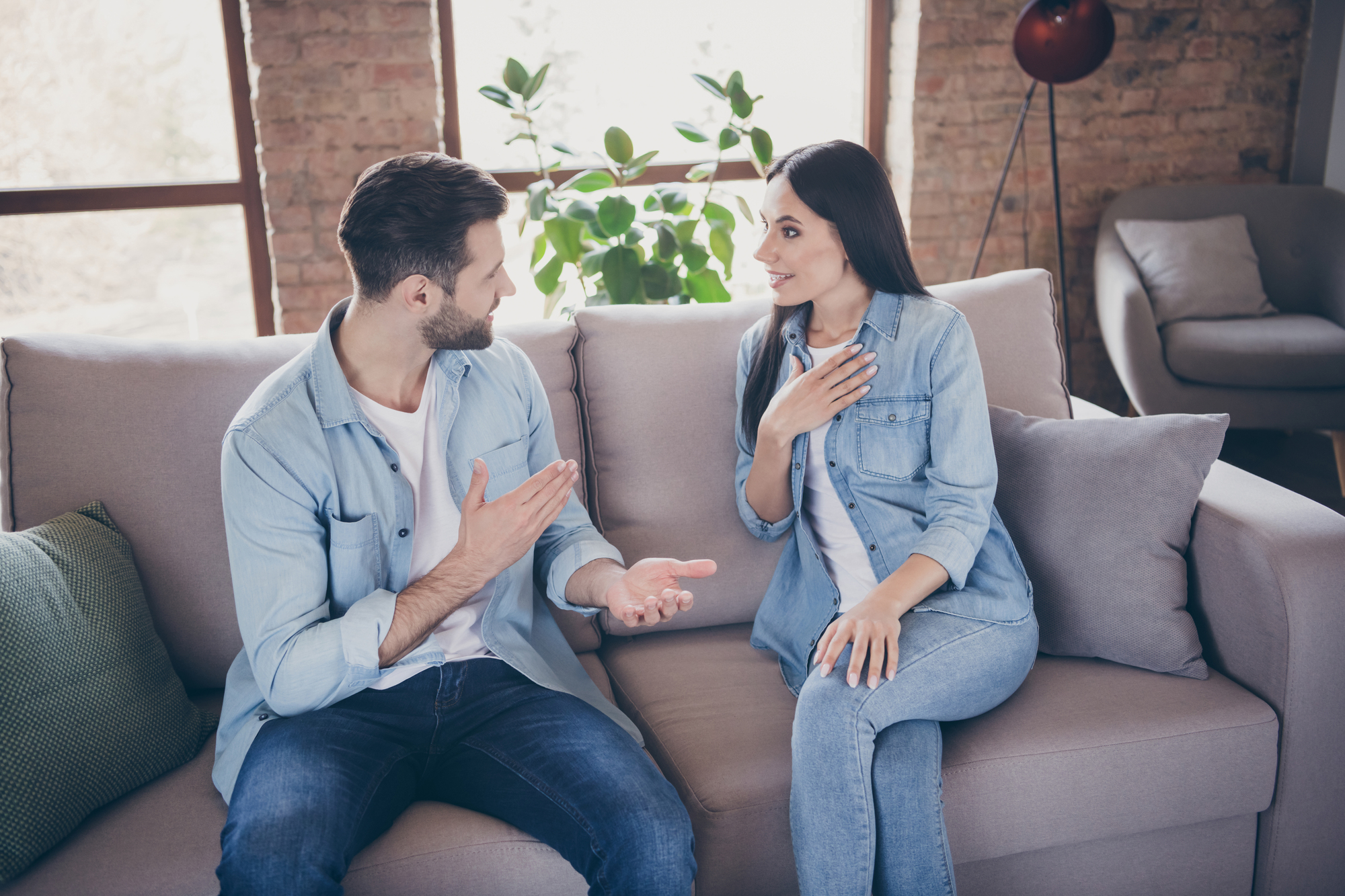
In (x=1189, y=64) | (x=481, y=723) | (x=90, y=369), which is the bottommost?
(x=481, y=723)

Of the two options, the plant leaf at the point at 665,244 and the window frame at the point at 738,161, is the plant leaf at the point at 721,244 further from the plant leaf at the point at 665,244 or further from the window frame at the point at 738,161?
the window frame at the point at 738,161

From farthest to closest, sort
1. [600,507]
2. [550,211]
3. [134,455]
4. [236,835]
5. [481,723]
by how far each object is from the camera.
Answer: [550,211], [600,507], [134,455], [481,723], [236,835]

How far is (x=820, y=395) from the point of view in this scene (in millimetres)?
1442

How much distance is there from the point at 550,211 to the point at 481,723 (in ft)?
5.47

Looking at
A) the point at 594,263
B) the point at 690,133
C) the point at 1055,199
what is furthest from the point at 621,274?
the point at 1055,199

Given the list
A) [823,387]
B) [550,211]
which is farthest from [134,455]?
[550,211]

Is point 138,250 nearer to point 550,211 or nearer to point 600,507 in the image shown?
point 550,211

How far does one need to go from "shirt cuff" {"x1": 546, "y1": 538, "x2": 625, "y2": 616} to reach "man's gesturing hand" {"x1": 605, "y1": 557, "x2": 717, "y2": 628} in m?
0.08

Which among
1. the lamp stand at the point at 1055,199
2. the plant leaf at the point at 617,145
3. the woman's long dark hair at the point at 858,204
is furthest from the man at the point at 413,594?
the lamp stand at the point at 1055,199

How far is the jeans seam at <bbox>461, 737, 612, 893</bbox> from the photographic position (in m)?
1.13

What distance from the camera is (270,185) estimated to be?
3.02 m

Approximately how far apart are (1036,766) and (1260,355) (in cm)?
232

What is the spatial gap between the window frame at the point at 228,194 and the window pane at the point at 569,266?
78 cm

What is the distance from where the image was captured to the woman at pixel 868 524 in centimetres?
120
